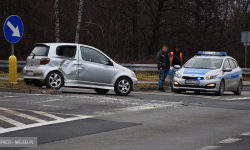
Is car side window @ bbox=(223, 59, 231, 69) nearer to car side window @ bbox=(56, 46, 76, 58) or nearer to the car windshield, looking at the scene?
the car windshield

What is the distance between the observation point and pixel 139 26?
121 ft

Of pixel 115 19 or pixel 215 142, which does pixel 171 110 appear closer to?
pixel 215 142

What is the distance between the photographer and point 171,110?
1139 cm

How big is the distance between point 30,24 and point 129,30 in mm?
8567

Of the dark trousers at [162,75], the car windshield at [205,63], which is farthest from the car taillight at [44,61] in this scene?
the car windshield at [205,63]

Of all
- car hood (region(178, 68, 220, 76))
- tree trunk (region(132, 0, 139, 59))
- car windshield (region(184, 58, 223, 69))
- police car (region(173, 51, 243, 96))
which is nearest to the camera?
police car (region(173, 51, 243, 96))

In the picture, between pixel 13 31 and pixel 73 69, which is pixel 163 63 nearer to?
pixel 73 69

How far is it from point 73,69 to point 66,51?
725 millimetres

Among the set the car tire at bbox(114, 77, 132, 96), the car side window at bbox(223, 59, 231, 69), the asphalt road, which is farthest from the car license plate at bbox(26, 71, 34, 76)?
the car side window at bbox(223, 59, 231, 69)

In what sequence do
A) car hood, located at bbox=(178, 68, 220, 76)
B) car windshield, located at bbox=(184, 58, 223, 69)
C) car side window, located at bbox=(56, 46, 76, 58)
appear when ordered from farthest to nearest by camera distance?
car windshield, located at bbox=(184, 58, 223, 69)
car hood, located at bbox=(178, 68, 220, 76)
car side window, located at bbox=(56, 46, 76, 58)

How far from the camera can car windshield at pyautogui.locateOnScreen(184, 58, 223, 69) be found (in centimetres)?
1771

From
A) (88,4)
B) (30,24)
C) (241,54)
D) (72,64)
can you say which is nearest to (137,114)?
(72,64)


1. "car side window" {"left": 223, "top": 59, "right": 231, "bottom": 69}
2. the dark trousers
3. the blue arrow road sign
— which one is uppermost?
the blue arrow road sign

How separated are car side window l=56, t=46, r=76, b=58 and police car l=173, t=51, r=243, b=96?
13.9 ft
